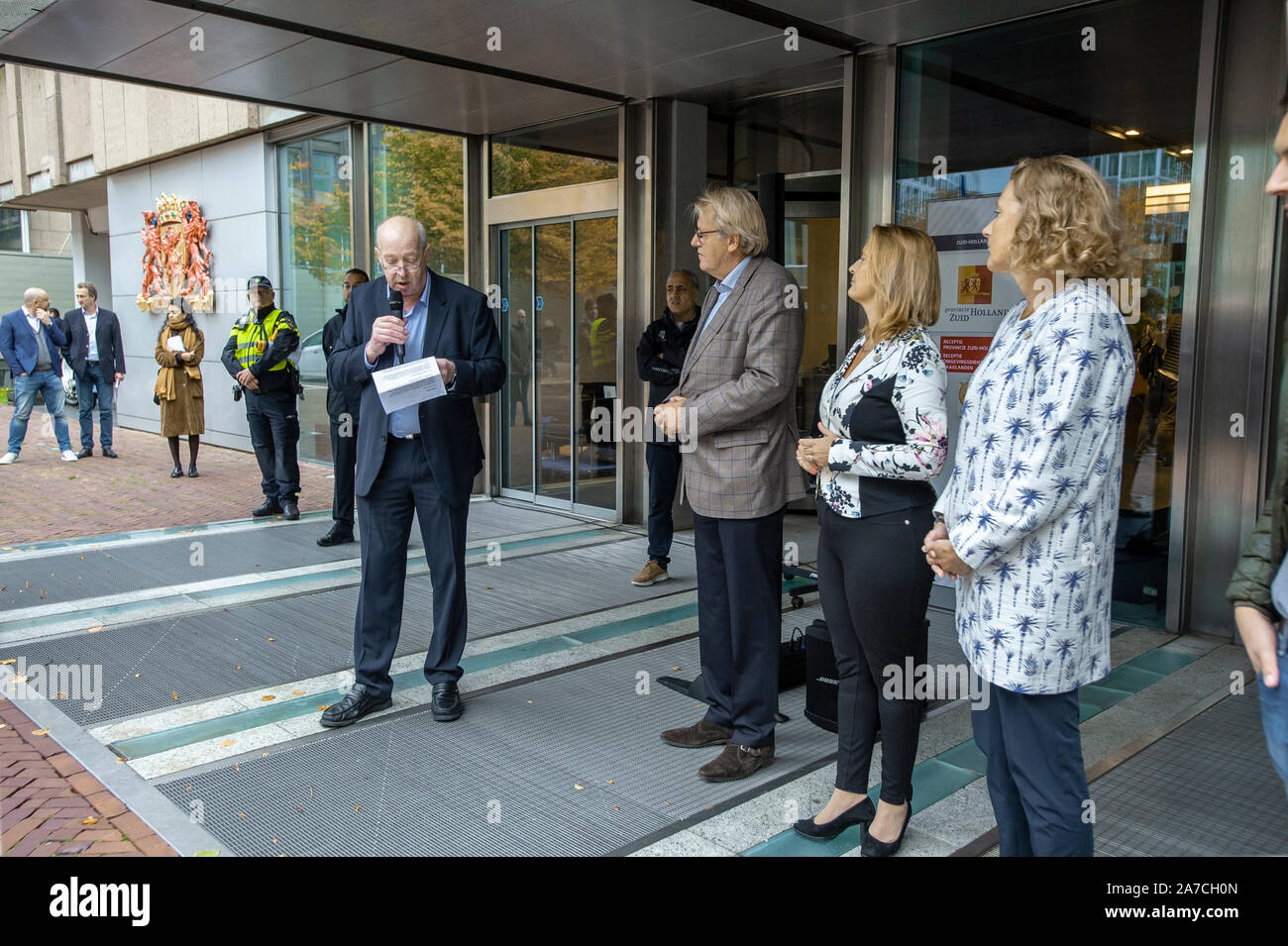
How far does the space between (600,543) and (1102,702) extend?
4385mm

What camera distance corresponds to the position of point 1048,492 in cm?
215

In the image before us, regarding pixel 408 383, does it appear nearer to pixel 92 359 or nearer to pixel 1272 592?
pixel 1272 592

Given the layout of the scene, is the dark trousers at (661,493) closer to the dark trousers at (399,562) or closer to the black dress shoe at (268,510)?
the dark trousers at (399,562)

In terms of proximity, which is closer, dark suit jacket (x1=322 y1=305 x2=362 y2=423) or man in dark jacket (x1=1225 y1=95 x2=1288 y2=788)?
man in dark jacket (x1=1225 y1=95 x2=1288 y2=788)

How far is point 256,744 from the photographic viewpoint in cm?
409

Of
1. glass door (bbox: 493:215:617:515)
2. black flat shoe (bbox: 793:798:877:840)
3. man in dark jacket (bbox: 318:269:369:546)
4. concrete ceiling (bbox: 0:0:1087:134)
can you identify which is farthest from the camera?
glass door (bbox: 493:215:617:515)

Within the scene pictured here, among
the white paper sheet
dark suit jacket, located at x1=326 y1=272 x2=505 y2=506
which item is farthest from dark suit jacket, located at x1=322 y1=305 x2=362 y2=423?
the white paper sheet

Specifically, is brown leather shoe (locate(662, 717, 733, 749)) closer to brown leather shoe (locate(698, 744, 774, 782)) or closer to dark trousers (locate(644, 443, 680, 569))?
brown leather shoe (locate(698, 744, 774, 782))

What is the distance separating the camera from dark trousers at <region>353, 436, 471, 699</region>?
428 centimetres

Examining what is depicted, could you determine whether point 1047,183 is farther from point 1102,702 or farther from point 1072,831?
point 1102,702

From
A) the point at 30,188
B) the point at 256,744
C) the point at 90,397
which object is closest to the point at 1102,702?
the point at 256,744

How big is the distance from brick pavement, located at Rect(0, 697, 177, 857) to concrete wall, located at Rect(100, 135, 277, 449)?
10.0 metres

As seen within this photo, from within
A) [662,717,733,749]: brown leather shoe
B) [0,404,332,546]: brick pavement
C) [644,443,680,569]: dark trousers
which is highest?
[644,443,680,569]: dark trousers

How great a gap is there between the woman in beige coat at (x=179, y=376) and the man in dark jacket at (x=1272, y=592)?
1056cm
